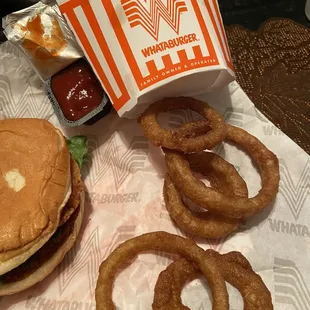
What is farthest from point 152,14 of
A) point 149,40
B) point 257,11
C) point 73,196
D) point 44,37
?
point 257,11

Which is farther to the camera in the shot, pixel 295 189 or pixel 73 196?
pixel 295 189

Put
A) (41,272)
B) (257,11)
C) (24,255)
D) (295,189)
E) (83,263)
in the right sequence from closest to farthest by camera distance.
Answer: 1. (24,255)
2. (41,272)
3. (83,263)
4. (295,189)
5. (257,11)

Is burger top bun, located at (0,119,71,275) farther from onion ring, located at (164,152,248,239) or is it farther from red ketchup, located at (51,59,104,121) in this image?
onion ring, located at (164,152,248,239)

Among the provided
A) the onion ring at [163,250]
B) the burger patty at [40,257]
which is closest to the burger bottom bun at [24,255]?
the burger patty at [40,257]

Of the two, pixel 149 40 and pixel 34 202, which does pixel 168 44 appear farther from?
pixel 34 202

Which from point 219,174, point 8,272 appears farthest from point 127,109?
point 8,272

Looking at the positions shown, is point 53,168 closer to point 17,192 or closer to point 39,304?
point 17,192

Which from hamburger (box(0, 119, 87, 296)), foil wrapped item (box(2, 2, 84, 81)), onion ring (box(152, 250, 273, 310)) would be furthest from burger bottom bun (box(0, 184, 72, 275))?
foil wrapped item (box(2, 2, 84, 81))

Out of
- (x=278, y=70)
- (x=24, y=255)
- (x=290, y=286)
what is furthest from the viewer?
(x=278, y=70)
